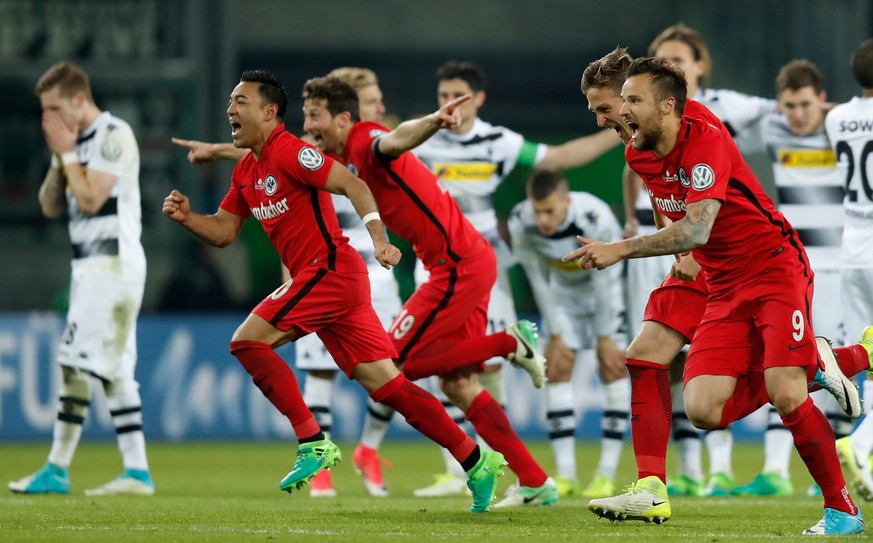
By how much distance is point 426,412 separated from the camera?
681cm

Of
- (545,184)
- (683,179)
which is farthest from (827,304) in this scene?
(683,179)

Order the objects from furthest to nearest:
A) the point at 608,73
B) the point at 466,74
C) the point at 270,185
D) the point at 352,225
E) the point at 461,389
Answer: the point at 352,225 < the point at 466,74 < the point at 461,389 < the point at 270,185 < the point at 608,73

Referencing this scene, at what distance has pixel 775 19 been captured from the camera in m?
18.7

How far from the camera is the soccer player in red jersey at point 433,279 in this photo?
7.34m

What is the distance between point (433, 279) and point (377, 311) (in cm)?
207

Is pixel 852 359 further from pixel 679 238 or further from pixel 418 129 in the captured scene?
pixel 418 129

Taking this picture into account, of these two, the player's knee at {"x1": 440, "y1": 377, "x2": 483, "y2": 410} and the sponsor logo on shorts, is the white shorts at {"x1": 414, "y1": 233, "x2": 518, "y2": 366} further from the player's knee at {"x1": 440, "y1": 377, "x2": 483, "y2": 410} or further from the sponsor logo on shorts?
the sponsor logo on shorts

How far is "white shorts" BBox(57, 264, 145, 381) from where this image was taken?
8.63m

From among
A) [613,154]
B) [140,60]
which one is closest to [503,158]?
[613,154]

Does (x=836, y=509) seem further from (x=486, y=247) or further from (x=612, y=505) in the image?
(x=486, y=247)

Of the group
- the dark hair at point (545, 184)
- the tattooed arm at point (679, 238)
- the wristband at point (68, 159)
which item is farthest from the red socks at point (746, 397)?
the wristband at point (68, 159)

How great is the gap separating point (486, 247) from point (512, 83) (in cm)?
1183

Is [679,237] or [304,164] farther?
[304,164]

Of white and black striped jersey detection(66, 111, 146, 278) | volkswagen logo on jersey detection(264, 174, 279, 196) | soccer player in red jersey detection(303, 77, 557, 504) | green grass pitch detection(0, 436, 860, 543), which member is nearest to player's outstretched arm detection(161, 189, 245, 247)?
volkswagen logo on jersey detection(264, 174, 279, 196)
